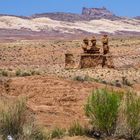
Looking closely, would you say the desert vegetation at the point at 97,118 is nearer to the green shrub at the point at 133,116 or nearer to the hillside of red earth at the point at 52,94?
the green shrub at the point at 133,116

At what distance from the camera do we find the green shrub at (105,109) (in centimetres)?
1212

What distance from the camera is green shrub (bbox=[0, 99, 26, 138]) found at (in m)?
11.2

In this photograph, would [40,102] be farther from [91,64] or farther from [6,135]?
[91,64]

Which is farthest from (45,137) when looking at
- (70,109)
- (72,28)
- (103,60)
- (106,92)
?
(72,28)

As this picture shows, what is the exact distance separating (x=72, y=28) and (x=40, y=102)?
12594 centimetres

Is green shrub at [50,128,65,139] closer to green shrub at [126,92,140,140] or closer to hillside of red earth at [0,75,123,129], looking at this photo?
green shrub at [126,92,140,140]

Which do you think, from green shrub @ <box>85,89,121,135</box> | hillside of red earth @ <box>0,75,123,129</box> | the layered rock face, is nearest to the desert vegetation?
green shrub @ <box>85,89,121,135</box>

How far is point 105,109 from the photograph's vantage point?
39.8 feet

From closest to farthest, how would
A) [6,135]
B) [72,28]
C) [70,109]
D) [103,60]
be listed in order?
[6,135]
[70,109]
[103,60]
[72,28]

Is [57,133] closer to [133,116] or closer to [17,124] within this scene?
[17,124]

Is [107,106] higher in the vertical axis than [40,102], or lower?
higher

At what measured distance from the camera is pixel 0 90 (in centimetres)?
2086

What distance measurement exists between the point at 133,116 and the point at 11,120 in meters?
2.77

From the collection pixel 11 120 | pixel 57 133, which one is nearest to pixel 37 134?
pixel 11 120
